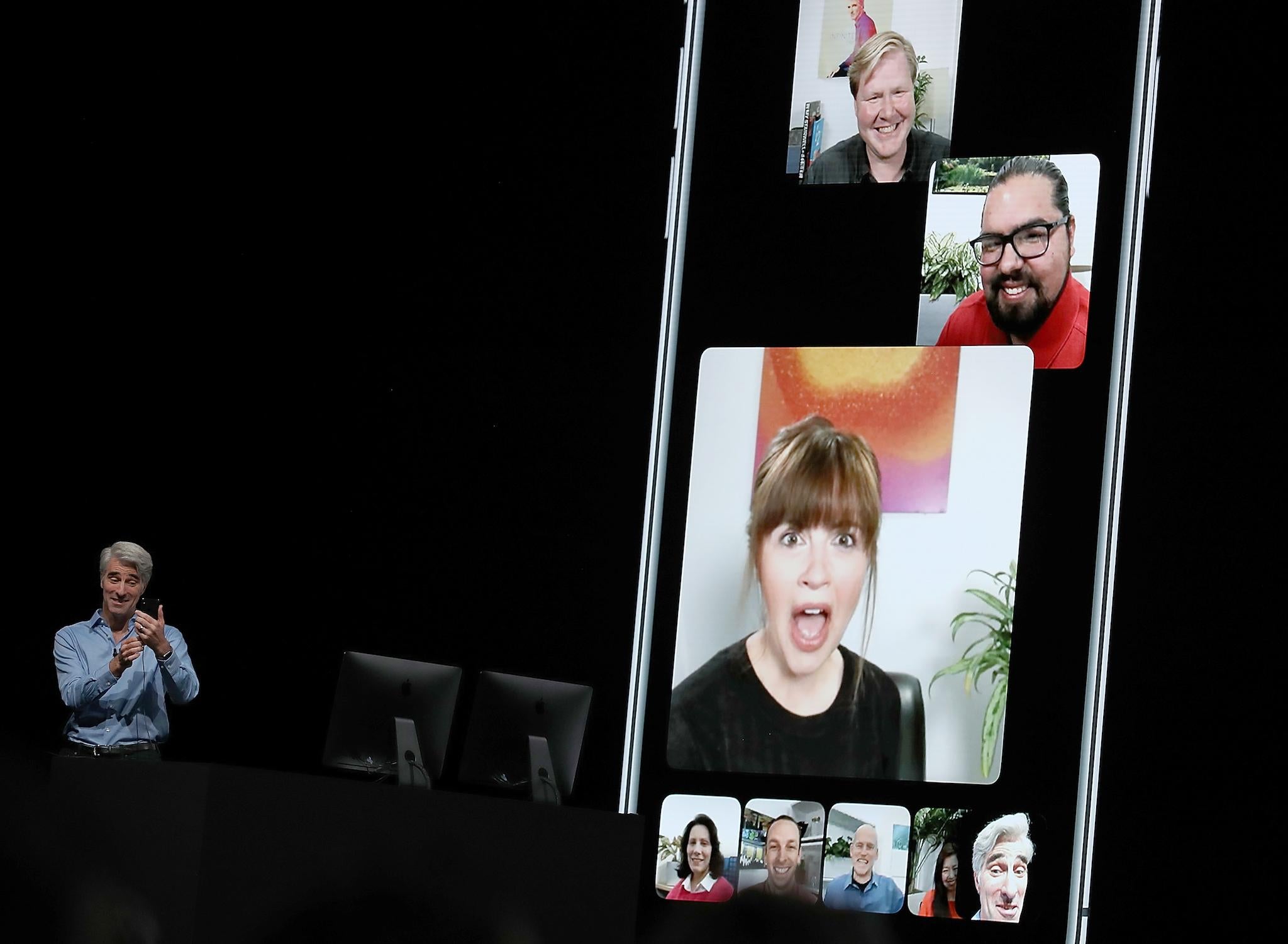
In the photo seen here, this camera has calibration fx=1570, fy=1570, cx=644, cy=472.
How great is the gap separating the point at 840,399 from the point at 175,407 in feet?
6.46

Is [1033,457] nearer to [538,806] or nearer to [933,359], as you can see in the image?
[933,359]

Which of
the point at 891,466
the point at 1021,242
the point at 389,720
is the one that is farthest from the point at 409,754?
the point at 1021,242

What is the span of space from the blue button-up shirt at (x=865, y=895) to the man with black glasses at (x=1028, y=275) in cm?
141

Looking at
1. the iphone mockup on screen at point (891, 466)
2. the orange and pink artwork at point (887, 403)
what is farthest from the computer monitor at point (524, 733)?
the orange and pink artwork at point (887, 403)

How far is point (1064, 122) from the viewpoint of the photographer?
14.0 ft

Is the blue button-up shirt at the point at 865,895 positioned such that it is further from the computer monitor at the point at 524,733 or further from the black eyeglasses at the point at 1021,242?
the black eyeglasses at the point at 1021,242

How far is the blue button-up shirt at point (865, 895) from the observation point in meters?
3.96

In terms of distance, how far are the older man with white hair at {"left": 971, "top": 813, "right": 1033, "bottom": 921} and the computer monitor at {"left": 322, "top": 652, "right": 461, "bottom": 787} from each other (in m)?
1.46

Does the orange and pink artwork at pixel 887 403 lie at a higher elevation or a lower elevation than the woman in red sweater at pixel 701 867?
higher

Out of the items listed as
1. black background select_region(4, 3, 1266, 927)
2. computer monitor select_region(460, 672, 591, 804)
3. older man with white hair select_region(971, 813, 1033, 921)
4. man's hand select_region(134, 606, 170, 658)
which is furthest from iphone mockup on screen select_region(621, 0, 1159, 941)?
man's hand select_region(134, 606, 170, 658)

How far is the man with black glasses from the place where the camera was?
13.6ft

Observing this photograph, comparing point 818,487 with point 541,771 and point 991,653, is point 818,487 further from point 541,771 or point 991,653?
point 541,771

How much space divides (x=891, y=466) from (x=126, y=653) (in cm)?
205

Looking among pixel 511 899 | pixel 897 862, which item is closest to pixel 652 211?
pixel 897 862
